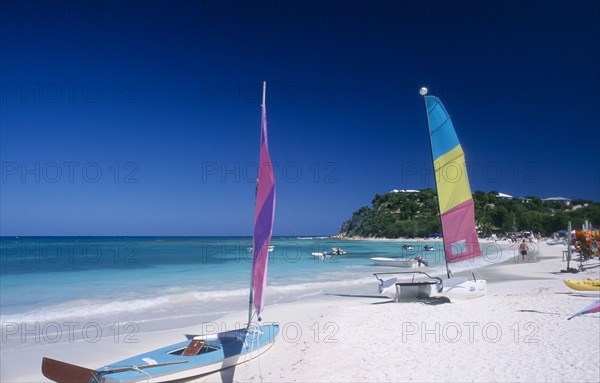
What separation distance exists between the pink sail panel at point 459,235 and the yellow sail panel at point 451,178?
0.19 metres

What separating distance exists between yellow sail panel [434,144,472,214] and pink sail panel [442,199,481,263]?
0.19 meters

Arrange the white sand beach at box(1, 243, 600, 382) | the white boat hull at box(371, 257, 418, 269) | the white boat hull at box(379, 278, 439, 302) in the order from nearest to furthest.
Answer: the white sand beach at box(1, 243, 600, 382) → the white boat hull at box(379, 278, 439, 302) → the white boat hull at box(371, 257, 418, 269)

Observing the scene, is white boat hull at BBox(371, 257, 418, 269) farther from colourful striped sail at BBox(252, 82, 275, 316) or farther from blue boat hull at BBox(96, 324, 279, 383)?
colourful striped sail at BBox(252, 82, 275, 316)

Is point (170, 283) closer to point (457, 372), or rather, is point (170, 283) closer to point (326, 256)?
point (457, 372)

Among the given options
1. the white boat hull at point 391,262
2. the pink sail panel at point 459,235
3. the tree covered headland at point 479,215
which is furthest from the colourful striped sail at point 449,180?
the tree covered headland at point 479,215

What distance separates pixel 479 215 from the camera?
81.1 m

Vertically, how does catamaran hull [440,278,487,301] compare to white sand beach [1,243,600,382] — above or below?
above

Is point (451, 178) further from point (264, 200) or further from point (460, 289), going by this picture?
point (264, 200)

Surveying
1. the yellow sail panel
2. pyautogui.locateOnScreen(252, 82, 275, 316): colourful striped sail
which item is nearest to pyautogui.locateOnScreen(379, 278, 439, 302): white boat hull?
the yellow sail panel

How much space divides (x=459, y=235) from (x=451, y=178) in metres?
1.41

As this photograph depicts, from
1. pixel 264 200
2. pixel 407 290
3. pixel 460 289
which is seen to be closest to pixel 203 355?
pixel 264 200

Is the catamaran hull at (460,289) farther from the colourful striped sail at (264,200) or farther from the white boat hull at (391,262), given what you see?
the white boat hull at (391,262)

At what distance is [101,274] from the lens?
71.9ft

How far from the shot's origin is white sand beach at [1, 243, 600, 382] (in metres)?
5.59
